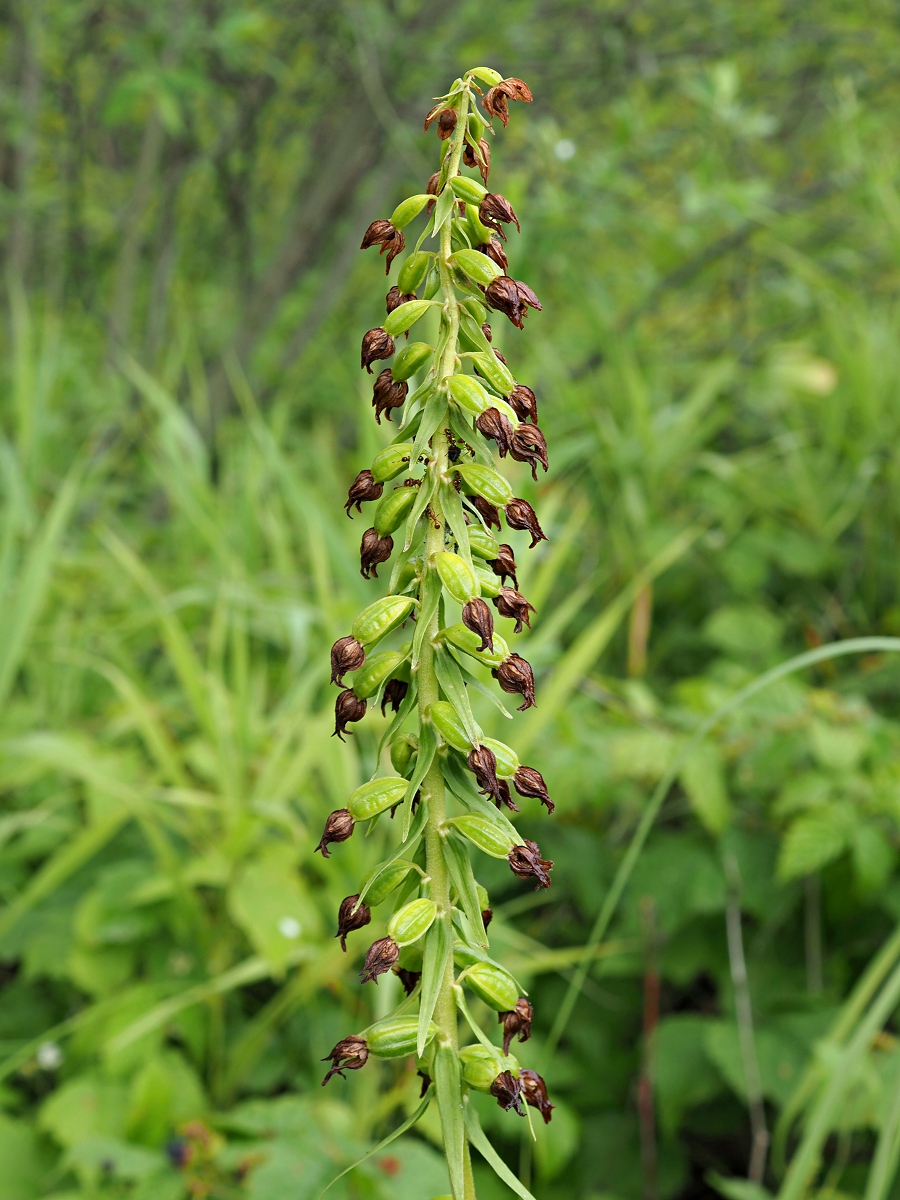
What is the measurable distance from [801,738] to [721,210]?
96.0 inches

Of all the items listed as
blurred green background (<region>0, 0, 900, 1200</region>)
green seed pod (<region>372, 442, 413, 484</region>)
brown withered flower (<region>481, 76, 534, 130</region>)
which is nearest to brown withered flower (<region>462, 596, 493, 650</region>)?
green seed pod (<region>372, 442, 413, 484</region>)

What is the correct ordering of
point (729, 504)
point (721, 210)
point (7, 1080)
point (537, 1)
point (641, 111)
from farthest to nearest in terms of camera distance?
point (537, 1) < point (641, 111) < point (721, 210) < point (729, 504) < point (7, 1080)

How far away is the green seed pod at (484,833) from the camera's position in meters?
0.67

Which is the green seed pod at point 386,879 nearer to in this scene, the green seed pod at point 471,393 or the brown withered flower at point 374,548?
the brown withered flower at point 374,548

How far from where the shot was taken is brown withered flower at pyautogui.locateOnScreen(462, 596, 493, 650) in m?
0.64

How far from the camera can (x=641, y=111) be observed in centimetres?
480

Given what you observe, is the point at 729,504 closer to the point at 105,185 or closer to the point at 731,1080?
the point at 731,1080

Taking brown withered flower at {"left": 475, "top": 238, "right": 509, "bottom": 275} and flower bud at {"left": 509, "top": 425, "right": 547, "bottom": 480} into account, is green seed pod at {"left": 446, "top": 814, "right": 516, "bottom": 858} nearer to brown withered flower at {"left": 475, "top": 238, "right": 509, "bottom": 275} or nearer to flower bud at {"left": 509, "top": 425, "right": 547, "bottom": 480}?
flower bud at {"left": 509, "top": 425, "right": 547, "bottom": 480}

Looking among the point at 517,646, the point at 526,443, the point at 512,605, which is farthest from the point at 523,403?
the point at 517,646

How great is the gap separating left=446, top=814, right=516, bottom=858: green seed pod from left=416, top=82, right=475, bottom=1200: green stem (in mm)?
14

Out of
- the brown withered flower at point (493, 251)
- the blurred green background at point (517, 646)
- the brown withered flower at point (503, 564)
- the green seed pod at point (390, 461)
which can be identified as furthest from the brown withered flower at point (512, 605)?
the blurred green background at point (517, 646)

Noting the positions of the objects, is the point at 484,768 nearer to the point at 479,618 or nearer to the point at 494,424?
the point at 479,618

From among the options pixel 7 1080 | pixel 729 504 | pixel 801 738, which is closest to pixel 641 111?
pixel 729 504

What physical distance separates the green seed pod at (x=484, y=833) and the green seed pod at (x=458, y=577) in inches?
5.5
